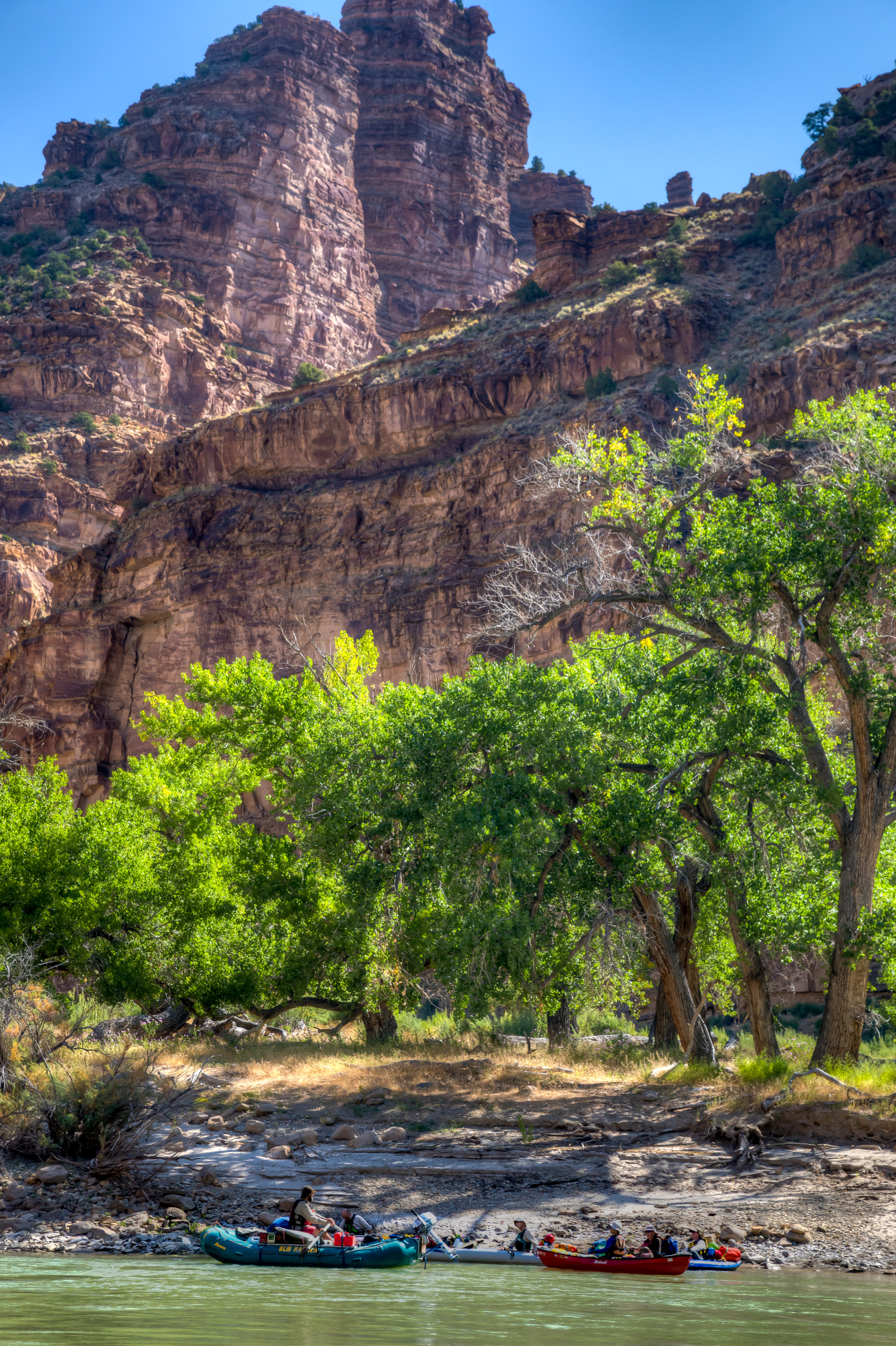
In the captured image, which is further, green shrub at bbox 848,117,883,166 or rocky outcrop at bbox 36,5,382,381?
rocky outcrop at bbox 36,5,382,381

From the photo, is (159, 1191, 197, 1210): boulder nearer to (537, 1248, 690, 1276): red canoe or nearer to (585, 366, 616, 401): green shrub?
(537, 1248, 690, 1276): red canoe

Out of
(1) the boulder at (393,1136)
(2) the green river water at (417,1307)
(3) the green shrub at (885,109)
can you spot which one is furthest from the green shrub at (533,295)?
(2) the green river water at (417,1307)

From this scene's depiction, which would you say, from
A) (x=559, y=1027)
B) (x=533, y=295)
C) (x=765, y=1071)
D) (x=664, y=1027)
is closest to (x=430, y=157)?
(x=533, y=295)

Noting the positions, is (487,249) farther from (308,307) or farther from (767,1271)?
(767,1271)

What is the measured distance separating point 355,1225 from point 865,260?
1994 inches

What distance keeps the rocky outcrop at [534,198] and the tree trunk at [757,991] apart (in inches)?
4182

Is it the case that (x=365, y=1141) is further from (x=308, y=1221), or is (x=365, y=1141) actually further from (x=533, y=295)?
(x=533, y=295)

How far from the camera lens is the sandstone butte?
50.5 m

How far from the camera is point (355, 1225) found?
13.1 meters

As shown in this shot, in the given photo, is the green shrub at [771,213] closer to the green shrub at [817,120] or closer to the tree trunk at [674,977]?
the green shrub at [817,120]

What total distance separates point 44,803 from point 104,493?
4906cm

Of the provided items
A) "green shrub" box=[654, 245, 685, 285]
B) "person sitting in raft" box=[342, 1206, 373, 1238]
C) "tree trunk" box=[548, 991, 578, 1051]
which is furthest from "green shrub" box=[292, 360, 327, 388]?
"person sitting in raft" box=[342, 1206, 373, 1238]

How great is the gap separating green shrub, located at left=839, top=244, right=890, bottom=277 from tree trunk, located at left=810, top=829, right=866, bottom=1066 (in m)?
43.4

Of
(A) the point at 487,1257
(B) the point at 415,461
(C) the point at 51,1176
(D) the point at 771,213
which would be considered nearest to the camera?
(A) the point at 487,1257
